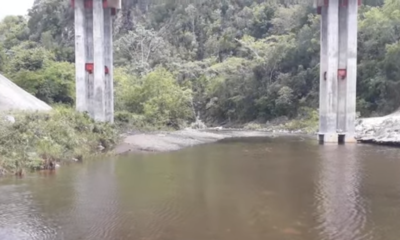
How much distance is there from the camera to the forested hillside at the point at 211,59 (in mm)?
39500

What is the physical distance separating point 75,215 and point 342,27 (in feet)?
78.4

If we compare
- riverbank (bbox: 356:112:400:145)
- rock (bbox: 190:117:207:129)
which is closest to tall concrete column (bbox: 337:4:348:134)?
riverbank (bbox: 356:112:400:145)

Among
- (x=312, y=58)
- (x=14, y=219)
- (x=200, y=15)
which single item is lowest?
(x=14, y=219)

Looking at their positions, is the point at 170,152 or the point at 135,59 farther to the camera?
the point at 135,59

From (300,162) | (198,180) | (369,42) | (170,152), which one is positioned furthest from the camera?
(369,42)

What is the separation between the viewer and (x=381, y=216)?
11.4 metres

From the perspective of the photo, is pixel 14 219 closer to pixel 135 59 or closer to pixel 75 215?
pixel 75 215

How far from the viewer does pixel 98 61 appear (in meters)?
30.4

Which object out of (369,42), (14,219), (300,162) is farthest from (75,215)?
Answer: (369,42)

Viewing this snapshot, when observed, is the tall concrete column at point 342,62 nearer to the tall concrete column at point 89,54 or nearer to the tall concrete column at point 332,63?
the tall concrete column at point 332,63

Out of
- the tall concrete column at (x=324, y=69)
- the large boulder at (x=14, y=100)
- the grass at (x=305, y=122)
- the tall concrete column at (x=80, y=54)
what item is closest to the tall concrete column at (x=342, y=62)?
the tall concrete column at (x=324, y=69)

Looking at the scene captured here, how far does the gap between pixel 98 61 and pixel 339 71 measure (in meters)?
14.7

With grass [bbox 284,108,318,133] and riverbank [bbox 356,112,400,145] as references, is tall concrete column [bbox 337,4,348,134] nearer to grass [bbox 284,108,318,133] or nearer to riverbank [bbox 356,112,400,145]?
riverbank [bbox 356,112,400,145]

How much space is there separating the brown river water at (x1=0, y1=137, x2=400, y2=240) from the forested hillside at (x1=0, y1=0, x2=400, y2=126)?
777 inches
